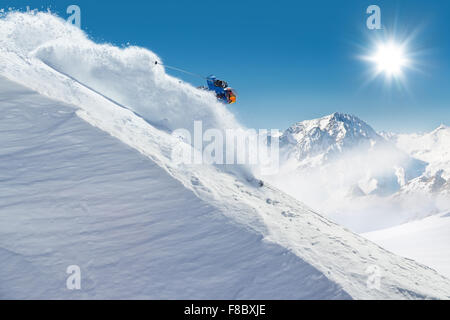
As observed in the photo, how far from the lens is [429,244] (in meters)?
57.9

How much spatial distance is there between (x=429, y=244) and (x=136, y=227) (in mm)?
61917

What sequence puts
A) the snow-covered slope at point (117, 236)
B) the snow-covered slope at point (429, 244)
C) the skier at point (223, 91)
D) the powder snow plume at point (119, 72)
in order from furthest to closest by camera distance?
the snow-covered slope at point (429, 244) → the skier at point (223, 91) → the powder snow plume at point (119, 72) → the snow-covered slope at point (117, 236)

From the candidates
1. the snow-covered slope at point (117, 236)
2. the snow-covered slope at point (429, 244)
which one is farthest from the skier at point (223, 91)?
the snow-covered slope at point (429, 244)

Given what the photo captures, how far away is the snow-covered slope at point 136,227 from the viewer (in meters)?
7.35

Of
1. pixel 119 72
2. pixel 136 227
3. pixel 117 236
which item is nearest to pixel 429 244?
pixel 119 72

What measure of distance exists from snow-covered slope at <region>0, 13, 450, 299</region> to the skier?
25.4 ft

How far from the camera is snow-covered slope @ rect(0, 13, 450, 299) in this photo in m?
7.35

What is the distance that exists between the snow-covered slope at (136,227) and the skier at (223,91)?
7.74 metres

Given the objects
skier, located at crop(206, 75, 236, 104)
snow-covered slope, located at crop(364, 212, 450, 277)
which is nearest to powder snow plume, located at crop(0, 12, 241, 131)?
skier, located at crop(206, 75, 236, 104)

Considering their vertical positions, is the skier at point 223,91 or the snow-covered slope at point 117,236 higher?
the skier at point 223,91

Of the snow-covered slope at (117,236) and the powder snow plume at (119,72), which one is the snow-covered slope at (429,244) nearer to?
the powder snow plume at (119,72)

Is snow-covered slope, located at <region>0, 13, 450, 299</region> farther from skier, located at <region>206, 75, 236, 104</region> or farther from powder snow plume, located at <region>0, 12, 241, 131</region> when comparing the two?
skier, located at <region>206, 75, 236, 104</region>
